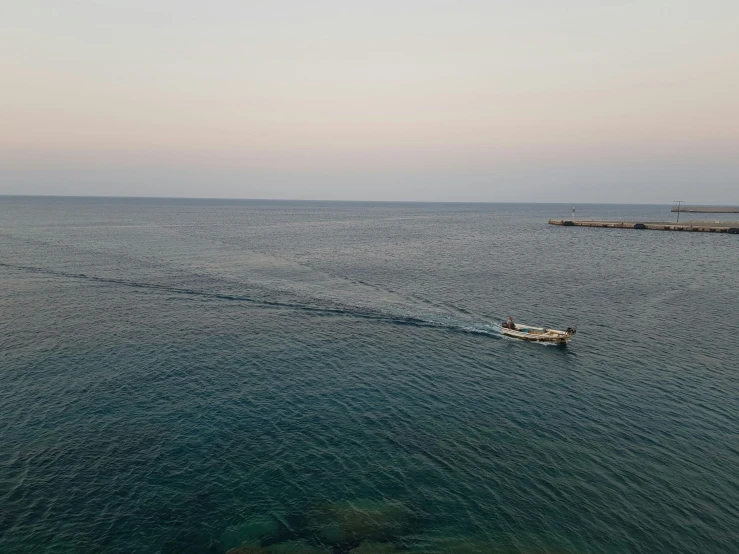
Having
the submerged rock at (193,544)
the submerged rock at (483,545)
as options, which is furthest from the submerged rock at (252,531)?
the submerged rock at (483,545)

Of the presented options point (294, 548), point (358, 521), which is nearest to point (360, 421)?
point (358, 521)

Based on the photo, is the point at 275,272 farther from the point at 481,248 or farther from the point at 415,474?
the point at 481,248

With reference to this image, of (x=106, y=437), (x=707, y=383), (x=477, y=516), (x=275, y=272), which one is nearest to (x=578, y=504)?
(x=477, y=516)

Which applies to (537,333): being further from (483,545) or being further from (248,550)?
(248,550)

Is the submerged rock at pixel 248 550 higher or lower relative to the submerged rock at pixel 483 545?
higher

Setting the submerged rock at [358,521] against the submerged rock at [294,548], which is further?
the submerged rock at [358,521]

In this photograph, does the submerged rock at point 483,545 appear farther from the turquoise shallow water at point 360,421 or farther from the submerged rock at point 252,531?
the submerged rock at point 252,531
